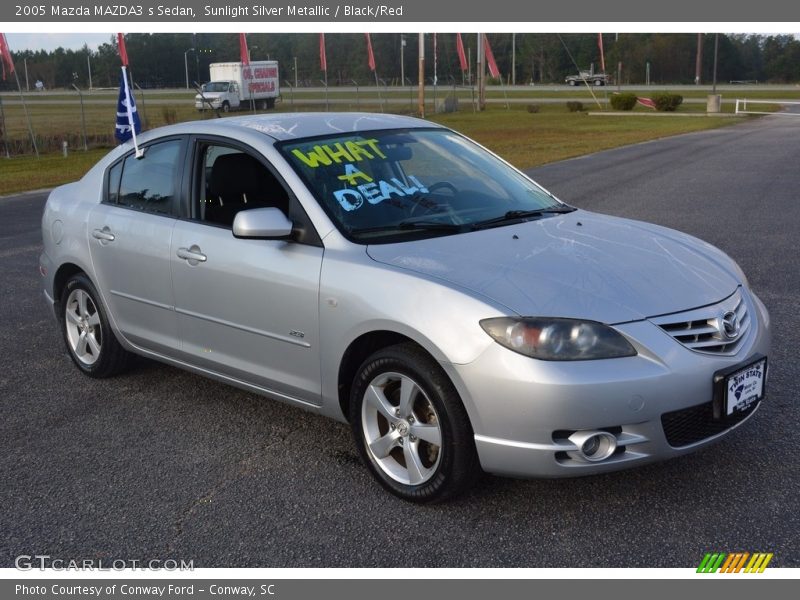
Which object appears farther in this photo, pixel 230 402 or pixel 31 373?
pixel 31 373

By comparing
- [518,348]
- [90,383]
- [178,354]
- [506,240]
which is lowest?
[90,383]

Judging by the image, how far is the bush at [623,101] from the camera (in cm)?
4997

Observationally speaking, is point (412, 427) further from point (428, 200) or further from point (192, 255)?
point (192, 255)

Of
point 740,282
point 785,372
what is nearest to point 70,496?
point 740,282

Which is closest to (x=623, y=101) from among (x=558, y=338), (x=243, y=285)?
(x=243, y=285)

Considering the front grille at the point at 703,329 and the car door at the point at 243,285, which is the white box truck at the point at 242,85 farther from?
the front grille at the point at 703,329

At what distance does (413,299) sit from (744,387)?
1.45 m

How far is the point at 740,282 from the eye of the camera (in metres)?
4.64

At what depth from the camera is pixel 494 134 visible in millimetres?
32656

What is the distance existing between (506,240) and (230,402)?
2.05m

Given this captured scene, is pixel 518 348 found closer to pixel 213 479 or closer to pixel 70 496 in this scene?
pixel 213 479

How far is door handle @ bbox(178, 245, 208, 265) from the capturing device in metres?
5.06

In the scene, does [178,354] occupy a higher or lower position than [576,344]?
lower

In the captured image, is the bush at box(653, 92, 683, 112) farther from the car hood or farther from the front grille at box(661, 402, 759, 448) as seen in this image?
the front grille at box(661, 402, 759, 448)
